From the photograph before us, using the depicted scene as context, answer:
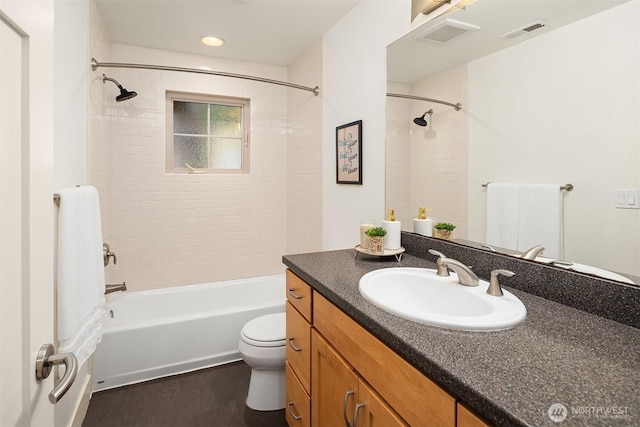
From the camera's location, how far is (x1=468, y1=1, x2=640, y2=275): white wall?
937 mm

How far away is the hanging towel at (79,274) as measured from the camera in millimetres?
1308

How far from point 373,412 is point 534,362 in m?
0.43

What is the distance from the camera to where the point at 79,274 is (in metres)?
1.44

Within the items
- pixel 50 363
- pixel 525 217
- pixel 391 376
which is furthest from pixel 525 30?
pixel 50 363

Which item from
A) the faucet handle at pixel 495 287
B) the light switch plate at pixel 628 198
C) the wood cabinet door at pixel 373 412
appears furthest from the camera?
the faucet handle at pixel 495 287

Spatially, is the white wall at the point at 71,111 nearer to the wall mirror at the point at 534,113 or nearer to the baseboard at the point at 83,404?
the baseboard at the point at 83,404

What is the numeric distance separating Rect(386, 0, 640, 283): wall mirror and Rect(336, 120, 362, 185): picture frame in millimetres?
454

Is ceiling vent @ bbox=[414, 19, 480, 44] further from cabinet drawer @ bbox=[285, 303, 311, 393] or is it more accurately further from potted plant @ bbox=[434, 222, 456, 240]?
cabinet drawer @ bbox=[285, 303, 311, 393]

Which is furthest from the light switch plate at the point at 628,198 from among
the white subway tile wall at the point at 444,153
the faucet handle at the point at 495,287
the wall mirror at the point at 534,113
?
the white subway tile wall at the point at 444,153

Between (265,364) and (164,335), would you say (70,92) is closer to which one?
(164,335)

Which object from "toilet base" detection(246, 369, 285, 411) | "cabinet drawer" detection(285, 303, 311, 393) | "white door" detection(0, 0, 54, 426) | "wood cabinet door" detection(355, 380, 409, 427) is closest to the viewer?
"white door" detection(0, 0, 54, 426)

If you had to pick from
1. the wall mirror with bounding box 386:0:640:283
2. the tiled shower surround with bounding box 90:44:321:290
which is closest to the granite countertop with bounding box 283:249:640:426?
the wall mirror with bounding box 386:0:640:283

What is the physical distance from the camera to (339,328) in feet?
3.61

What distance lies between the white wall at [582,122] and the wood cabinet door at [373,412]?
762 mm
